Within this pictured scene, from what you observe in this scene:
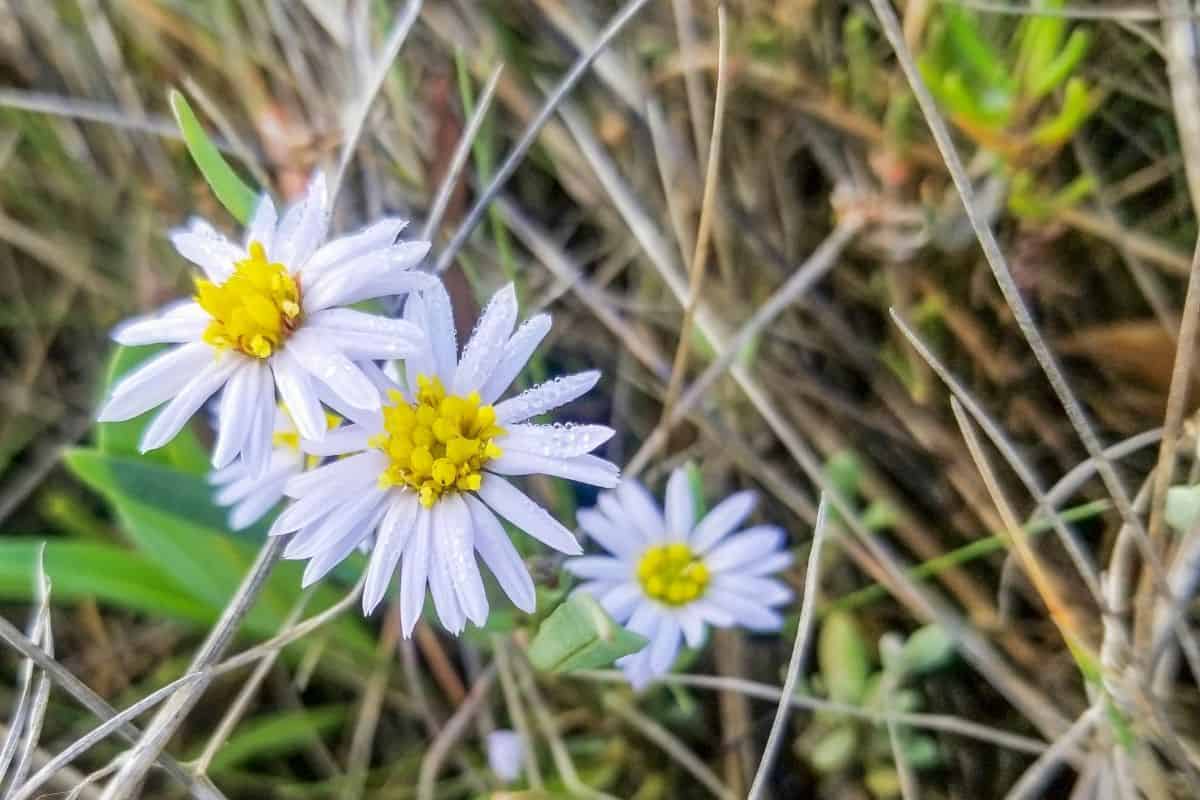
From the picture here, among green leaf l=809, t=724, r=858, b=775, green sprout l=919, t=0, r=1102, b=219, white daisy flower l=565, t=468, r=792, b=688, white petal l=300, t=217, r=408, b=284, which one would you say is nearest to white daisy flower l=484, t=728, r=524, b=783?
white daisy flower l=565, t=468, r=792, b=688

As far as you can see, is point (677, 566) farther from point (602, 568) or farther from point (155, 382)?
point (155, 382)

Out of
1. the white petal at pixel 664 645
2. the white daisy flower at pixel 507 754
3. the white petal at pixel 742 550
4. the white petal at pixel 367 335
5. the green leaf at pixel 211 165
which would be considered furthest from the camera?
the white daisy flower at pixel 507 754

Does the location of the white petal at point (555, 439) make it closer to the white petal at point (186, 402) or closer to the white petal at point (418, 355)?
the white petal at point (418, 355)

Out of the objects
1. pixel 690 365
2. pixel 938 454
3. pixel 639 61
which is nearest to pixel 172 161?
pixel 639 61

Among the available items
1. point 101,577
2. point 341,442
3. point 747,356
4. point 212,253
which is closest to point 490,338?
point 341,442

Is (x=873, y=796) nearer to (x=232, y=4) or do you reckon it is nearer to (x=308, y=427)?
(x=308, y=427)

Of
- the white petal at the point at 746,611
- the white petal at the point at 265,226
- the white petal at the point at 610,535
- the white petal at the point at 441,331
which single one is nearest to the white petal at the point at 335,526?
the white petal at the point at 441,331
